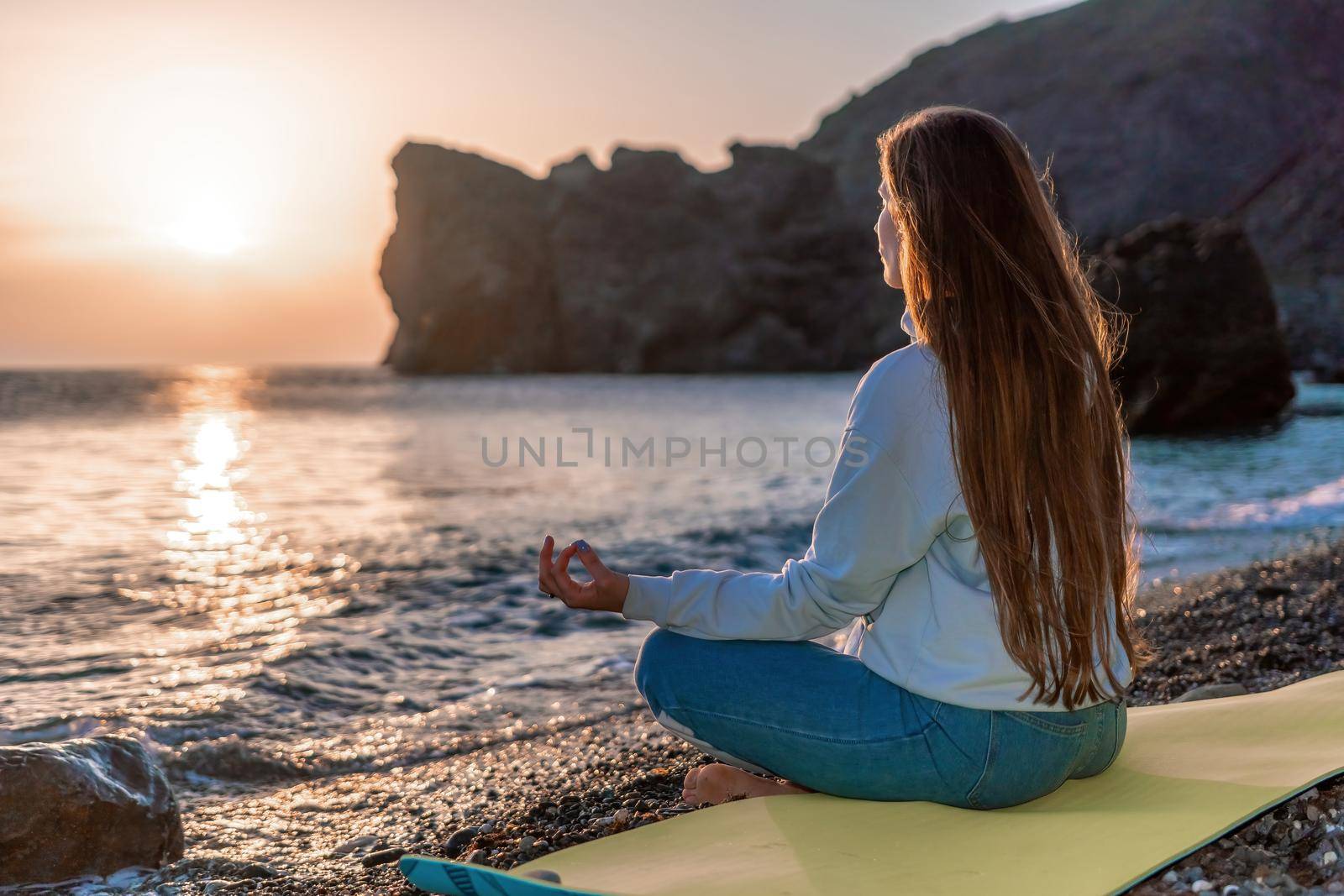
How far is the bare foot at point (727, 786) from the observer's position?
2186mm

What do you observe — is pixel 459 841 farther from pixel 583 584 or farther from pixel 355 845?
pixel 583 584

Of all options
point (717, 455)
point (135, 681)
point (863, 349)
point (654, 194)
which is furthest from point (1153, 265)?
point (654, 194)

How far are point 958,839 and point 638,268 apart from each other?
72490 mm

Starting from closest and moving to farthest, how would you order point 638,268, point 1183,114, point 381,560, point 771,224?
point 381,560 < point 1183,114 < point 771,224 < point 638,268

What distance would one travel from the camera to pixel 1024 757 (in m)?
1.90

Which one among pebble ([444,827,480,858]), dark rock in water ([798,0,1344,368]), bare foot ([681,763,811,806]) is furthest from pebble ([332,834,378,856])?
dark rock in water ([798,0,1344,368])

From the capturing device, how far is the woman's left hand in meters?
1.90

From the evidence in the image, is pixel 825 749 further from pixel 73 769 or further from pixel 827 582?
pixel 73 769

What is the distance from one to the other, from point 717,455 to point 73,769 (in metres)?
14.1

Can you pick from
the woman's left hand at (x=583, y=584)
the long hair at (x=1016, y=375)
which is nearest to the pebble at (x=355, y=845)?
the woman's left hand at (x=583, y=584)

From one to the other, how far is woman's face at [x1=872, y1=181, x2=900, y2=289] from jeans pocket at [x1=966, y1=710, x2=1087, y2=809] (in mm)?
850

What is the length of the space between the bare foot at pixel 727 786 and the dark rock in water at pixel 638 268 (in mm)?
64634

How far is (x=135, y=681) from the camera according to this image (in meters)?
4.45

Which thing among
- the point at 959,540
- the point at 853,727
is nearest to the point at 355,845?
the point at 853,727
